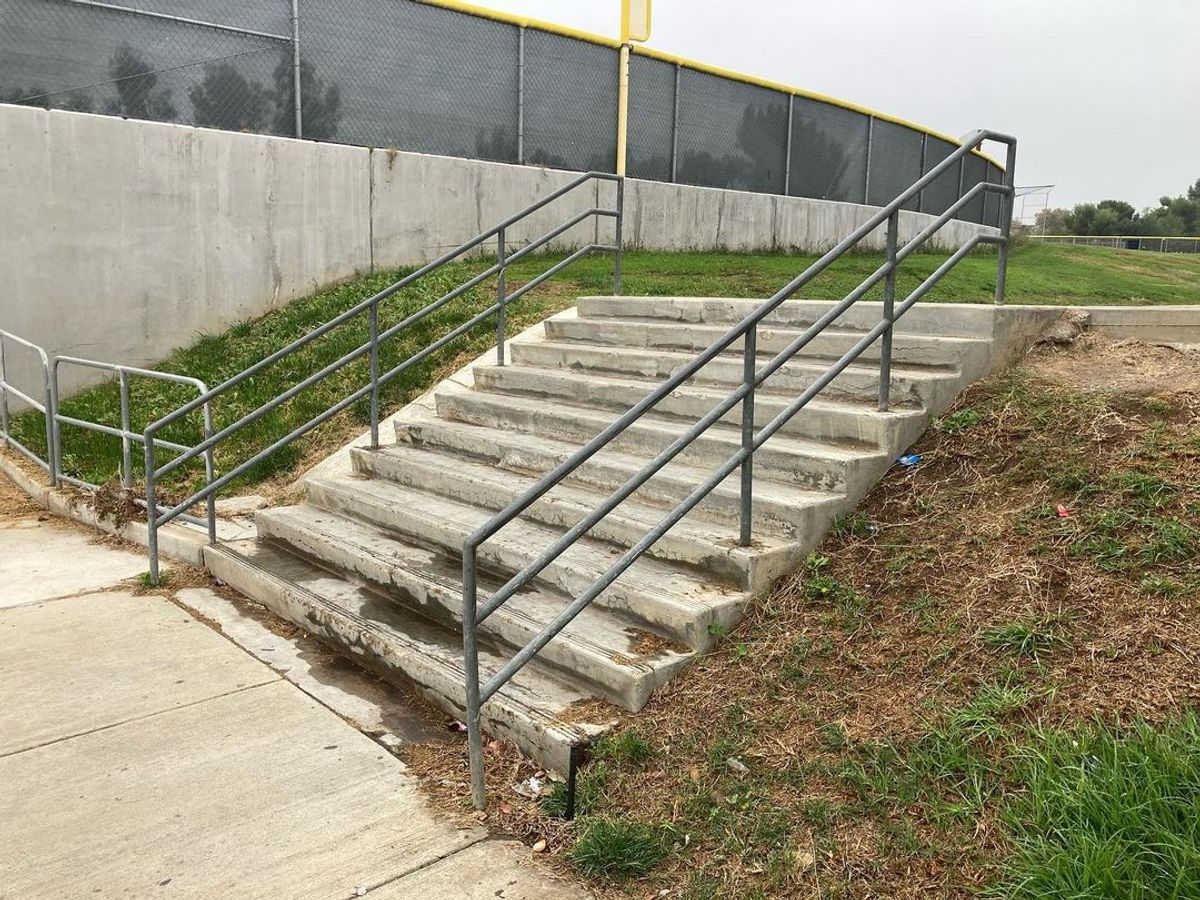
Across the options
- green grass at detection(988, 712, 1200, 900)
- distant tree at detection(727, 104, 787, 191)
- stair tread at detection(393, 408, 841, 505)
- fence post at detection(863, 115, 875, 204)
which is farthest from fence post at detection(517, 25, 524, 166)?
green grass at detection(988, 712, 1200, 900)

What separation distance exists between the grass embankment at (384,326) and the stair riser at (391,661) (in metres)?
2.08

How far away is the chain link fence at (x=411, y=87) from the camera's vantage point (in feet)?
29.9

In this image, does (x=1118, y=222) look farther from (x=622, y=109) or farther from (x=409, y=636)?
(x=409, y=636)

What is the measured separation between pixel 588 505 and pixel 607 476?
262 millimetres

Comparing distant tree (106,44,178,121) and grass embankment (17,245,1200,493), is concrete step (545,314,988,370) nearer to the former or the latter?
grass embankment (17,245,1200,493)

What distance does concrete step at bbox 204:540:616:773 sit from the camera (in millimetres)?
3479

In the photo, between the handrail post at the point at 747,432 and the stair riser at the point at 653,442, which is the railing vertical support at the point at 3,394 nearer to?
the stair riser at the point at 653,442

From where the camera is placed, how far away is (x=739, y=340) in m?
6.28

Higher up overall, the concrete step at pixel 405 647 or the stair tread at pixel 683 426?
the stair tread at pixel 683 426

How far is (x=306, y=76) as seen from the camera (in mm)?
10375

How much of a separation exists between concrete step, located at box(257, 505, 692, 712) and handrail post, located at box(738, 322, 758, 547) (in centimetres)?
62

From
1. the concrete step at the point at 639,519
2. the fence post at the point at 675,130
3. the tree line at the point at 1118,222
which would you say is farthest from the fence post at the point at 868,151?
the tree line at the point at 1118,222

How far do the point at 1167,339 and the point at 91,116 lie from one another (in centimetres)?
919

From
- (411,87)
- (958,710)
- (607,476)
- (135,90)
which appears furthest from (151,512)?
(411,87)
